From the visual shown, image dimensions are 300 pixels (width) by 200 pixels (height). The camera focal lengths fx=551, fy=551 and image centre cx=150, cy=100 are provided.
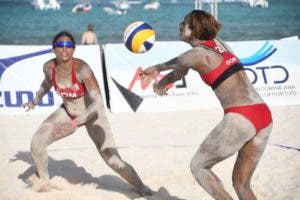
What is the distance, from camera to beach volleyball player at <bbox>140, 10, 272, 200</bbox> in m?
4.49

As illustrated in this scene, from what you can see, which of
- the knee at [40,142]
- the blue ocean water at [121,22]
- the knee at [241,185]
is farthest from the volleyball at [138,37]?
the blue ocean water at [121,22]

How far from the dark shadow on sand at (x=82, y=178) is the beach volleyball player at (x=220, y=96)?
1.67 meters

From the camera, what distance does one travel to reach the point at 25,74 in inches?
442

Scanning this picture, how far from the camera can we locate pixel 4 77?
11.1 metres

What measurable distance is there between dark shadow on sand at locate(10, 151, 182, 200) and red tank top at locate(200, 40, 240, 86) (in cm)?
208

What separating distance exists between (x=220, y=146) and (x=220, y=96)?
41cm

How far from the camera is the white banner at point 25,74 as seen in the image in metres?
11.1

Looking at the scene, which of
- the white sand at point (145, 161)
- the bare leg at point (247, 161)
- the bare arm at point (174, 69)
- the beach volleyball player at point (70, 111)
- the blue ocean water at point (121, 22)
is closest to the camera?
the bare arm at point (174, 69)

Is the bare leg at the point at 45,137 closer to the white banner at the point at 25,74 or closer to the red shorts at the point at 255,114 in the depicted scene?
the red shorts at the point at 255,114

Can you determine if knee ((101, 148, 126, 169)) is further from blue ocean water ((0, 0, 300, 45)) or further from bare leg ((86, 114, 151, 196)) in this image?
blue ocean water ((0, 0, 300, 45))

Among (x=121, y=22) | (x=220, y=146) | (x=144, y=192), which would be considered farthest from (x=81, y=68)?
(x=121, y=22)

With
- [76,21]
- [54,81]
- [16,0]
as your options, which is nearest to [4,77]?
[54,81]

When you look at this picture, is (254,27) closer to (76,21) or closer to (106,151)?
(76,21)

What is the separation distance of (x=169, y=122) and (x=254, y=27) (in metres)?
46.4
